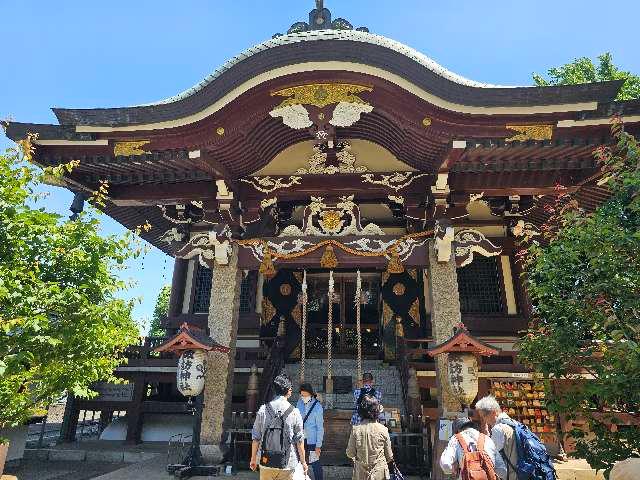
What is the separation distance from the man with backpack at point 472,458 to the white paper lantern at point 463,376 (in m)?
3.59

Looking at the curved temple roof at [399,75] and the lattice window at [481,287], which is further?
the lattice window at [481,287]

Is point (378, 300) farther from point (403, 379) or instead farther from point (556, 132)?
point (556, 132)

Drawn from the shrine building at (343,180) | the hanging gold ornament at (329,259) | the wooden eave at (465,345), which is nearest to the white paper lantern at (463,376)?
the wooden eave at (465,345)

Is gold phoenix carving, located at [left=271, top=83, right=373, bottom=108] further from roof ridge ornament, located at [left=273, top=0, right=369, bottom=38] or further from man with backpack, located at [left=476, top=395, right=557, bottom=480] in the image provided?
man with backpack, located at [left=476, top=395, right=557, bottom=480]

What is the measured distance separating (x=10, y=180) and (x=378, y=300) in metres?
10.5

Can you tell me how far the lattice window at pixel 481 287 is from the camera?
11.2 metres

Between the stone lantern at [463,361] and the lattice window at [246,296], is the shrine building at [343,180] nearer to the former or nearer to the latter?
the stone lantern at [463,361]

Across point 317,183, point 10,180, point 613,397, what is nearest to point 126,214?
point 317,183

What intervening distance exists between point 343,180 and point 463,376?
4828mm

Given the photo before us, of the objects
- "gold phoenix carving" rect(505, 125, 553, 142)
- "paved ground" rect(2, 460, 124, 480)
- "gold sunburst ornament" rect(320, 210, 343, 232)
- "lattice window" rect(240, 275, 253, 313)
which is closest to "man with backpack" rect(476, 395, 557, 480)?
"gold phoenix carving" rect(505, 125, 553, 142)

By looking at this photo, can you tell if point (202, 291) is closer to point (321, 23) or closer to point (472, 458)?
point (321, 23)

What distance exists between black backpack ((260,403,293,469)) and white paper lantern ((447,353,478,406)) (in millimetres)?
3836

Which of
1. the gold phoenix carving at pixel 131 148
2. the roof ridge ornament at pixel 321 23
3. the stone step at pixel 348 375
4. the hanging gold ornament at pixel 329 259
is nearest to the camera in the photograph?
the gold phoenix carving at pixel 131 148

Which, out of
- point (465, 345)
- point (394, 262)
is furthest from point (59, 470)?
point (465, 345)
